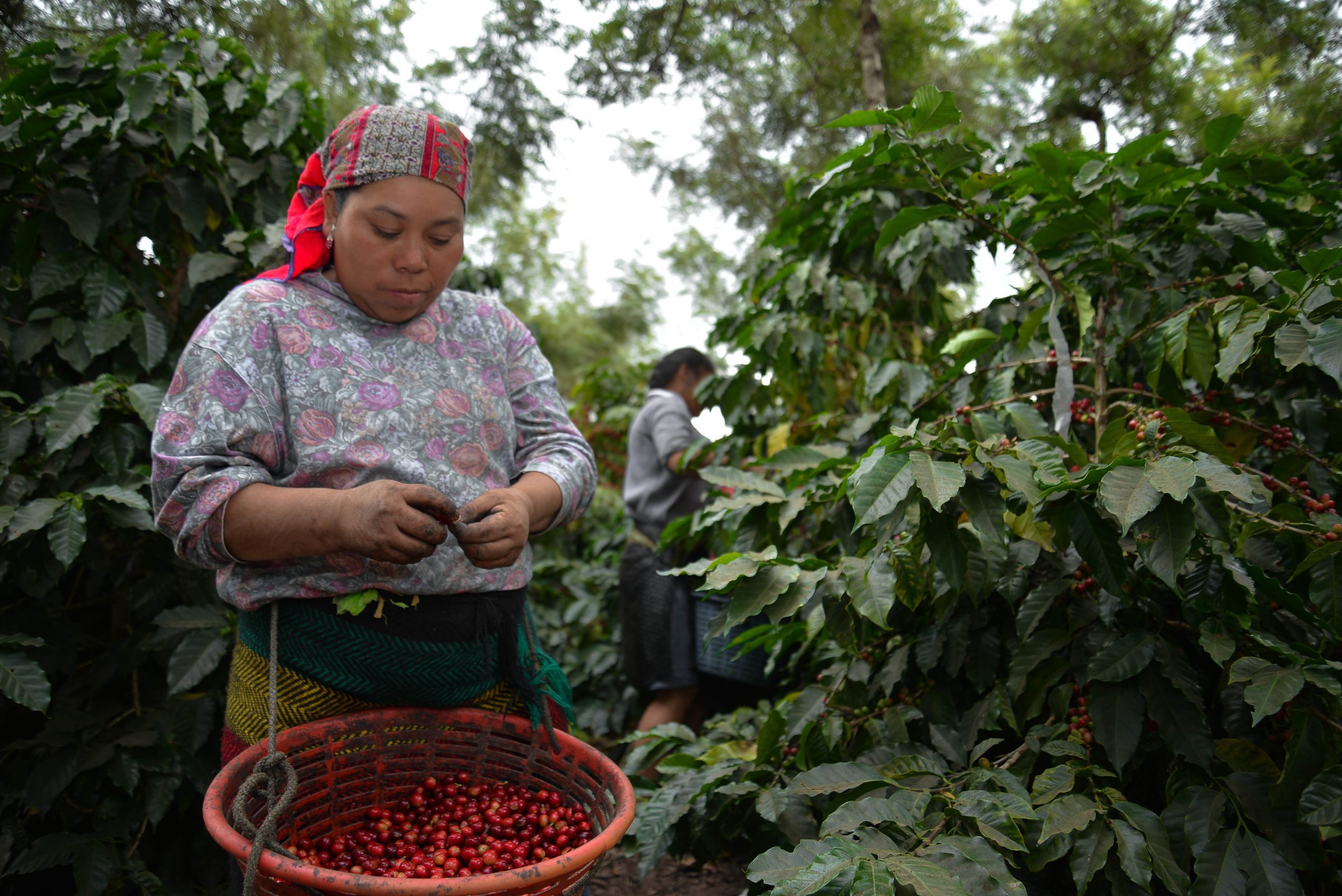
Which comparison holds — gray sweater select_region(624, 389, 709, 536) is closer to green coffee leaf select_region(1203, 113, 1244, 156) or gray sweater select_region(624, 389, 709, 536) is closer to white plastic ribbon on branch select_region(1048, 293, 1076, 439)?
white plastic ribbon on branch select_region(1048, 293, 1076, 439)

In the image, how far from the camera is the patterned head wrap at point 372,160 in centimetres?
119

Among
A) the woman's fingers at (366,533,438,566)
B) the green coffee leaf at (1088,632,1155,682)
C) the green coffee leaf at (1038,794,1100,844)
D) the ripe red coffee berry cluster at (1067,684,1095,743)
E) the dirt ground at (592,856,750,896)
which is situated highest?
the woman's fingers at (366,533,438,566)

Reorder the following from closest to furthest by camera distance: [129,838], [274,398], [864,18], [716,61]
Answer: [274,398]
[129,838]
[864,18]
[716,61]

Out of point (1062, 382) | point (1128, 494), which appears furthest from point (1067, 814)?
point (1062, 382)

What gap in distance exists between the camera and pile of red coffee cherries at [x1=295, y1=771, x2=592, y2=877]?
1.09 meters

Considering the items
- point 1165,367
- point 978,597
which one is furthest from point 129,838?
point 1165,367

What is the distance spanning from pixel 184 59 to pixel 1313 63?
164 inches

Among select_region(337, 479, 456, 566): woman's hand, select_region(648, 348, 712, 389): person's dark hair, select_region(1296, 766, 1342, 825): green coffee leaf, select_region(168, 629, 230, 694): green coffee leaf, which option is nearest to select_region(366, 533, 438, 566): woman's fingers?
select_region(337, 479, 456, 566): woman's hand

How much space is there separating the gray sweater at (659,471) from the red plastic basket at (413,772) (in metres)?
1.73

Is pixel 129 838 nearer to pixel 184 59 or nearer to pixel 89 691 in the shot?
pixel 89 691

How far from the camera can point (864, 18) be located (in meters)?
3.40

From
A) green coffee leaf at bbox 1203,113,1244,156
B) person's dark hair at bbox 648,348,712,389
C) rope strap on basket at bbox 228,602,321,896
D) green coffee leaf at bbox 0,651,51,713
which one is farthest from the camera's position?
person's dark hair at bbox 648,348,712,389

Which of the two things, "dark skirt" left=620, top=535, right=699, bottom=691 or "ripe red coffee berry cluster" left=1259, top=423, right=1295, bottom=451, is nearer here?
→ "ripe red coffee berry cluster" left=1259, top=423, right=1295, bottom=451

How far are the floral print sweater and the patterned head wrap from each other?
6cm
